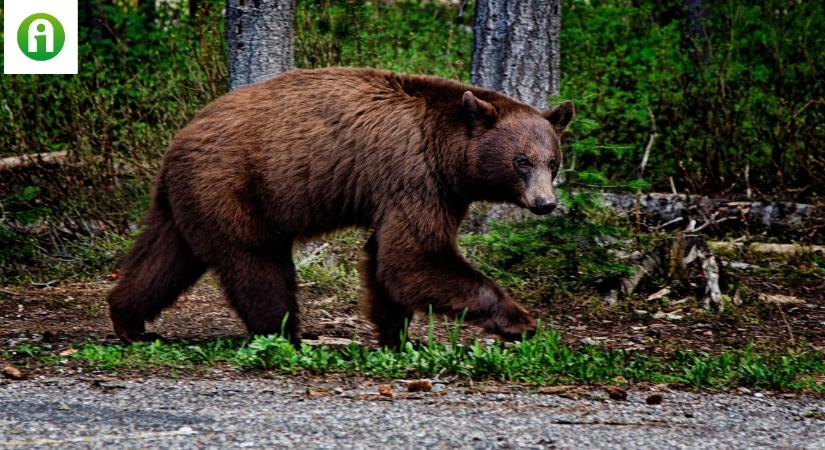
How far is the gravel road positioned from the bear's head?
4.52 feet

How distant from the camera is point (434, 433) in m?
4.46

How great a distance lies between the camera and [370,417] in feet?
15.5

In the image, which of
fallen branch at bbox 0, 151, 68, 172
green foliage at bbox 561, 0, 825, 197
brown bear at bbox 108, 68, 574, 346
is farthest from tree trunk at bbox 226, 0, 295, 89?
green foliage at bbox 561, 0, 825, 197

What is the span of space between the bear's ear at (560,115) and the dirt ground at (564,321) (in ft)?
4.29

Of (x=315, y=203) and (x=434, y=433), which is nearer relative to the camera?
(x=434, y=433)

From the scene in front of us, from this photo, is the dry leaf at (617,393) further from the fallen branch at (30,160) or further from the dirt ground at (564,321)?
the fallen branch at (30,160)

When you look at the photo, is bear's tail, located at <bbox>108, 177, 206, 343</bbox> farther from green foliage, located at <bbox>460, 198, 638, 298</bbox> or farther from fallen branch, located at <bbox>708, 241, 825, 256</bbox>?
fallen branch, located at <bbox>708, 241, 825, 256</bbox>

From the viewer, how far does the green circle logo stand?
10664 mm

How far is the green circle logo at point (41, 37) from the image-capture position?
1066 cm

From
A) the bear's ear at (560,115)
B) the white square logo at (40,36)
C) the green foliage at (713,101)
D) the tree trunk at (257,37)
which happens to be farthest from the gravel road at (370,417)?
the white square logo at (40,36)

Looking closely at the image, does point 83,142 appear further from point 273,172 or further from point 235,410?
point 235,410

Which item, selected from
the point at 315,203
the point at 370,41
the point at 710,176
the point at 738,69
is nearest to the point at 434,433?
the point at 315,203

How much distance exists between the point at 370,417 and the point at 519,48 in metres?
5.08

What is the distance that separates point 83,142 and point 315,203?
13.9 feet
